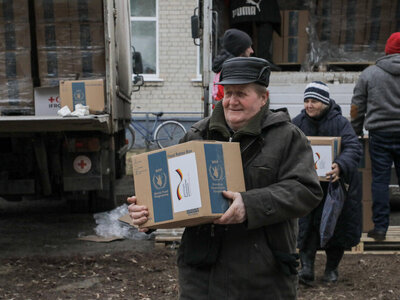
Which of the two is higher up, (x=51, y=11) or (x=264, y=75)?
(x=51, y=11)

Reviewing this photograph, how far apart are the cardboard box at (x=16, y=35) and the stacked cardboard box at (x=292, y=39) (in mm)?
4012

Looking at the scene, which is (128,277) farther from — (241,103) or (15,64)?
(15,64)

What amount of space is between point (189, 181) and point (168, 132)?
11552 millimetres

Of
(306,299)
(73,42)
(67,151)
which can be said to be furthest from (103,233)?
(306,299)

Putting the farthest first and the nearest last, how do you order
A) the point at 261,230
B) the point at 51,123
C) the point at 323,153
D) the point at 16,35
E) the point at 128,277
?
→ the point at 16,35 < the point at 51,123 < the point at 128,277 < the point at 323,153 < the point at 261,230

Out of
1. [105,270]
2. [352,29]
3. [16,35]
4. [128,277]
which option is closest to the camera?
[128,277]

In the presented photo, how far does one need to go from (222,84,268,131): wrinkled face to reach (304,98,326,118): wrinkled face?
2085 mm

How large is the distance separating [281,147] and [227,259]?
523mm

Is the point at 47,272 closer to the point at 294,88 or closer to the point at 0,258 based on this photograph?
the point at 0,258

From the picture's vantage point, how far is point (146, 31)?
575 inches

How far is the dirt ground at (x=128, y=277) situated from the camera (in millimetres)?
4355

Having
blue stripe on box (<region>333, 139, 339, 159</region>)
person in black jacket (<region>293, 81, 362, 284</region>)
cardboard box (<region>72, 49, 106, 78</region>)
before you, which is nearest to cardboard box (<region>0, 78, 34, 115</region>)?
cardboard box (<region>72, 49, 106, 78</region>)

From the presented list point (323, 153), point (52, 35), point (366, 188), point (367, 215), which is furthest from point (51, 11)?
point (367, 215)

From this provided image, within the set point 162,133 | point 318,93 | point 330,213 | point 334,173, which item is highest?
point 318,93
